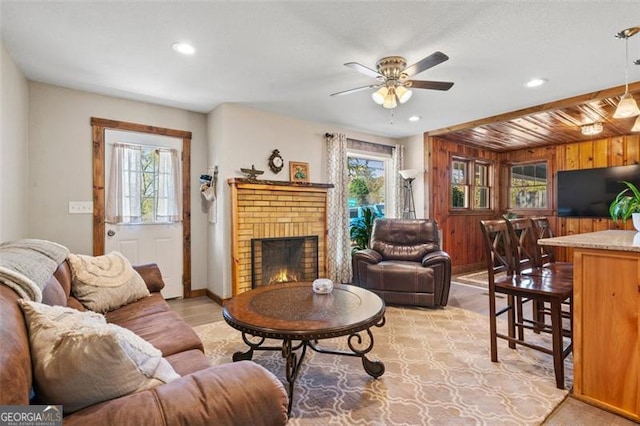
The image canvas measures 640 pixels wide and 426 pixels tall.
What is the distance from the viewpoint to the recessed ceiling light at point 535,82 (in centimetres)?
313

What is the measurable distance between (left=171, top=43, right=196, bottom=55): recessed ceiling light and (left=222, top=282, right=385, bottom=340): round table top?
1.98 meters

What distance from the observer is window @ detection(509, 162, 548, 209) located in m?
6.26

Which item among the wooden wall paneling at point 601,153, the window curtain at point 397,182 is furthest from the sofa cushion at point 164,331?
the wooden wall paneling at point 601,153

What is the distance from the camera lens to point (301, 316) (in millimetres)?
1847

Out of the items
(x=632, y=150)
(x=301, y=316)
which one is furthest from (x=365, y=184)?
(x=632, y=150)

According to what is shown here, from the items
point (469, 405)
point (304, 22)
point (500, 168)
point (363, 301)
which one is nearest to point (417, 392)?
point (469, 405)

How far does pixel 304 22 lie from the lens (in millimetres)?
2176

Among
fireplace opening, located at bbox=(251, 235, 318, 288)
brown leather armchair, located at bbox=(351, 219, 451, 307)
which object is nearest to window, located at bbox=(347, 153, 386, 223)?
brown leather armchair, located at bbox=(351, 219, 451, 307)

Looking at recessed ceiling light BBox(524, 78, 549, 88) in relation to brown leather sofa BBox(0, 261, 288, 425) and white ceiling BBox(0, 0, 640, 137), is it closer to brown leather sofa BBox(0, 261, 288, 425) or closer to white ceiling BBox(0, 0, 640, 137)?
white ceiling BBox(0, 0, 640, 137)

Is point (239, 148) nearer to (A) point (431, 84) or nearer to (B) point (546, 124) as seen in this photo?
(A) point (431, 84)

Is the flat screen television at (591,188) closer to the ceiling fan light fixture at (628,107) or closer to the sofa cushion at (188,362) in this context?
the ceiling fan light fixture at (628,107)

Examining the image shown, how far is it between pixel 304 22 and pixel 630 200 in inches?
99.8

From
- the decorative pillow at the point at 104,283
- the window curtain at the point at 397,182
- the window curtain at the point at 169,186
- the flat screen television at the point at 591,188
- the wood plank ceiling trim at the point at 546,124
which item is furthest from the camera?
the window curtain at the point at 397,182

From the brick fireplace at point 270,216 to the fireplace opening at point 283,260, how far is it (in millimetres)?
57
